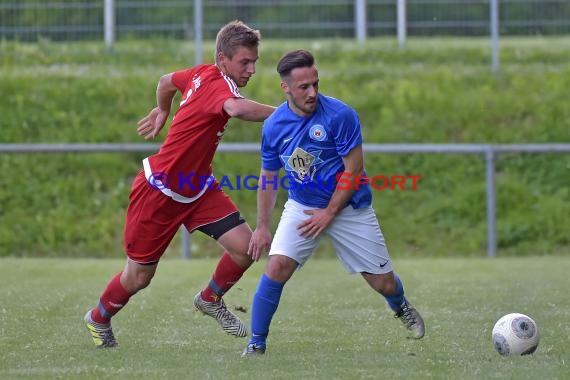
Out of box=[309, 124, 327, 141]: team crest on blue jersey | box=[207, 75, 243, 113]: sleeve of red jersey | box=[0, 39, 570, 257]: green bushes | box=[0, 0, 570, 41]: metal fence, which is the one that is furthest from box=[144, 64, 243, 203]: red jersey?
box=[0, 0, 570, 41]: metal fence

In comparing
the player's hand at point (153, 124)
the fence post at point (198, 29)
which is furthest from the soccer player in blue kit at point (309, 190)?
the fence post at point (198, 29)

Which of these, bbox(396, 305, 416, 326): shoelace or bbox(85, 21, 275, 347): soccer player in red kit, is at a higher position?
bbox(85, 21, 275, 347): soccer player in red kit

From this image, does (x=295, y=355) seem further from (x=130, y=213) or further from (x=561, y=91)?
(x=561, y=91)

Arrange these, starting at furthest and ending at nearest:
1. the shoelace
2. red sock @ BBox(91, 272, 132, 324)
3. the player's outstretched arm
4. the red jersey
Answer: red sock @ BBox(91, 272, 132, 324), the shoelace, the red jersey, the player's outstretched arm

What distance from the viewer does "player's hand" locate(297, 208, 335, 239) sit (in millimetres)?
6617

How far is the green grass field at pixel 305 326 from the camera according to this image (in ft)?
20.3

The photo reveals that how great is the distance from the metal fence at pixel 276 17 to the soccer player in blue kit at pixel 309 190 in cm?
977

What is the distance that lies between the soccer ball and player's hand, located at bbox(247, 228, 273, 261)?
137cm

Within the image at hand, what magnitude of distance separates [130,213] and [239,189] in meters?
7.36

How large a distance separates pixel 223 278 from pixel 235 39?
1.47 meters

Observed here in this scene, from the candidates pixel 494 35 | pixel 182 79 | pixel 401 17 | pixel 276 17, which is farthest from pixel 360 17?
pixel 182 79

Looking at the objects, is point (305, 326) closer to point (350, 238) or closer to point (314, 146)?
point (350, 238)

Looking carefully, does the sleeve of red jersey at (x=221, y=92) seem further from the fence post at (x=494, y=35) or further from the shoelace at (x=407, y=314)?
the fence post at (x=494, y=35)

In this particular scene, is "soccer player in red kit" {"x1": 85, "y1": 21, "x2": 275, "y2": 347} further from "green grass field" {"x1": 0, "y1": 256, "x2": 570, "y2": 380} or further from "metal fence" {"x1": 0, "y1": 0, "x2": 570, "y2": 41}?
"metal fence" {"x1": 0, "y1": 0, "x2": 570, "y2": 41}
